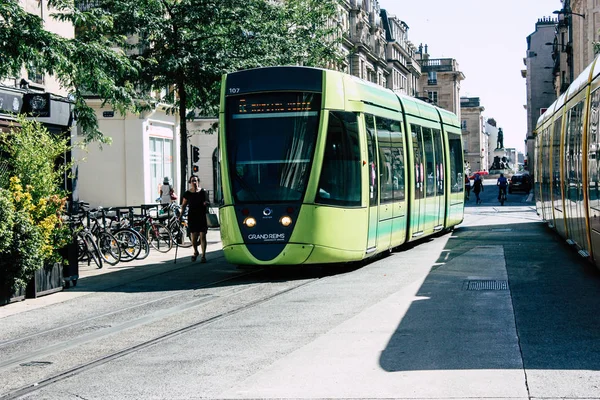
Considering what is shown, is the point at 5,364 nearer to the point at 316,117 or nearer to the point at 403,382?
the point at 403,382

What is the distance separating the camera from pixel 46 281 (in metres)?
14.8

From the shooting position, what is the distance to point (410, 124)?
20.3m

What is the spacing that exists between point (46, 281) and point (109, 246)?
5149 mm

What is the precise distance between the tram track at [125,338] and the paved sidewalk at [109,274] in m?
2.45

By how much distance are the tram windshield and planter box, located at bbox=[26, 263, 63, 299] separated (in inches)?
118

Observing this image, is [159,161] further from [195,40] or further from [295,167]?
[295,167]

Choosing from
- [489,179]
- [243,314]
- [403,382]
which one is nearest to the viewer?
[403,382]

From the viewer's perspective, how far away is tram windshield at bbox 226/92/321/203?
49.1ft

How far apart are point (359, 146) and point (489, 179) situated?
106826 millimetres

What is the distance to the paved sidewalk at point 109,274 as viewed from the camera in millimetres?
13773

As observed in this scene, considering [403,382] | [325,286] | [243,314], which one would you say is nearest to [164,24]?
[325,286]

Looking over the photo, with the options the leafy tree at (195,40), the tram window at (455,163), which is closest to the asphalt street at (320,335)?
the leafy tree at (195,40)

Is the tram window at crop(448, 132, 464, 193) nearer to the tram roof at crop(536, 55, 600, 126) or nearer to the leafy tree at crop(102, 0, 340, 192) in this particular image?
the tram roof at crop(536, 55, 600, 126)

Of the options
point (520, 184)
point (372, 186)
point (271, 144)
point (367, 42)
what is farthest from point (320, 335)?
point (367, 42)
